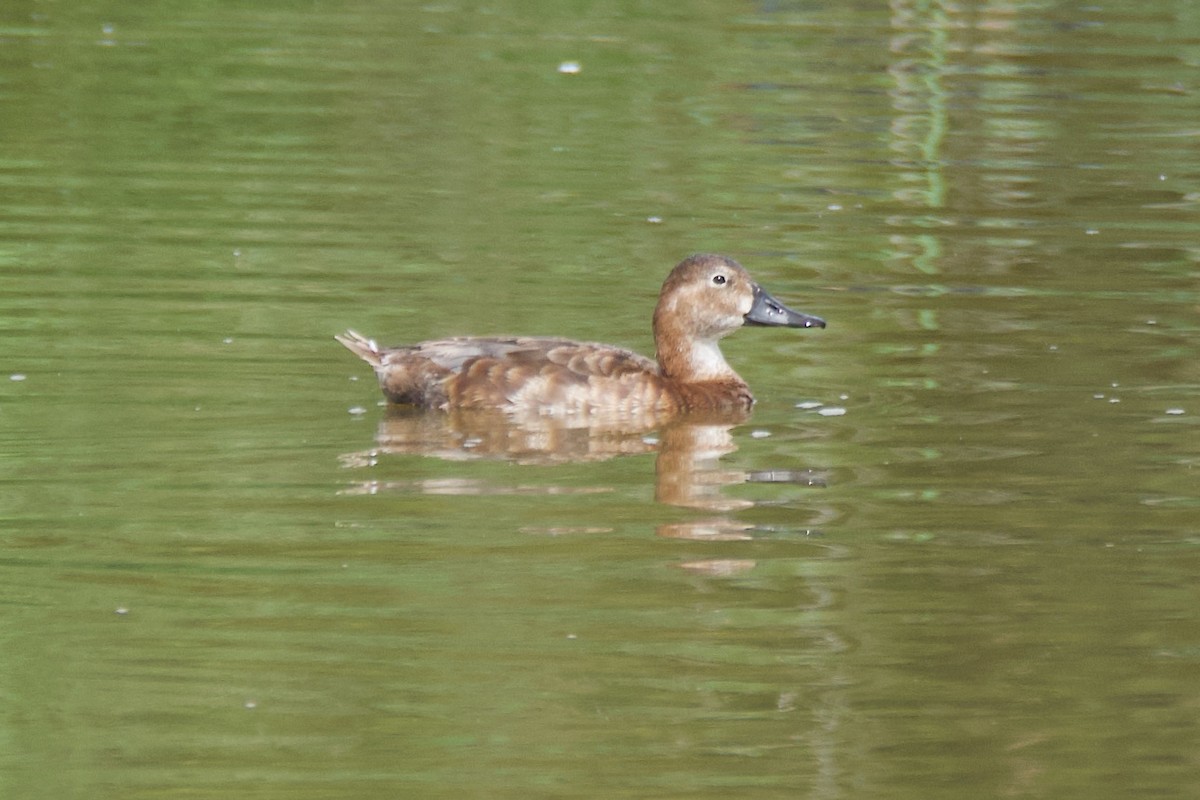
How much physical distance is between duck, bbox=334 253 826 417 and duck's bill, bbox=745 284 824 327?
0.04 meters

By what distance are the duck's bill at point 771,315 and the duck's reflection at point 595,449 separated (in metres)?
0.63

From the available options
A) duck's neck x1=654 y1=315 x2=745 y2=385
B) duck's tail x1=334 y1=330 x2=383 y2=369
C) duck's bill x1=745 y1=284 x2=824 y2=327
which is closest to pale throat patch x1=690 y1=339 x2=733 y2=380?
duck's neck x1=654 y1=315 x2=745 y2=385

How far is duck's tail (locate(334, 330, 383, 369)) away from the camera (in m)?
9.61

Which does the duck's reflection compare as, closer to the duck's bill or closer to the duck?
the duck

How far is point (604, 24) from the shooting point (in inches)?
826

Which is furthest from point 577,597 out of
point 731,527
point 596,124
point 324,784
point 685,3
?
point 685,3

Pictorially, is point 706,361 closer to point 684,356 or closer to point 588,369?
point 684,356

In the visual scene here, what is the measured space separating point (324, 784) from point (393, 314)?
18.4ft

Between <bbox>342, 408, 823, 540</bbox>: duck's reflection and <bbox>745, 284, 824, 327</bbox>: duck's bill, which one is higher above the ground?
<bbox>745, 284, 824, 327</bbox>: duck's bill

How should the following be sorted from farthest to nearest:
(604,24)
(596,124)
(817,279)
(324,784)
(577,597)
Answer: (604,24), (596,124), (817,279), (577,597), (324,784)

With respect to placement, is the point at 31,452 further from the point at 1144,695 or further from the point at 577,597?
the point at 1144,695

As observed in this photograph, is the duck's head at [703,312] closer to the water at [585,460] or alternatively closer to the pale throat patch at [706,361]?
the pale throat patch at [706,361]

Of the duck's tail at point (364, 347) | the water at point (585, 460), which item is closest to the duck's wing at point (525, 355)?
Result: the duck's tail at point (364, 347)

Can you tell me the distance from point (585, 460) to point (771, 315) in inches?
64.7
